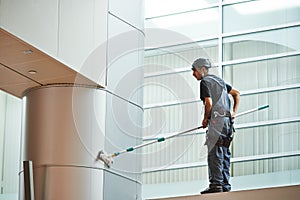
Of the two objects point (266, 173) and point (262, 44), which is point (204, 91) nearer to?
point (266, 173)

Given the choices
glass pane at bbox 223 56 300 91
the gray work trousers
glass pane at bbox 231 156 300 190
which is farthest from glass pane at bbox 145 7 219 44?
the gray work trousers

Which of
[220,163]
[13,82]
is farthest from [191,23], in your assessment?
[13,82]

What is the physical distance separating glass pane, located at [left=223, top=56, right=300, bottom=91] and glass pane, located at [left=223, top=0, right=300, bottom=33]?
2.14 feet

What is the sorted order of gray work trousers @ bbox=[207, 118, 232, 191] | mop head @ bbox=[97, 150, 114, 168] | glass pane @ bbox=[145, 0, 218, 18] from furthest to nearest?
glass pane @ bbox=[145, 0, 218, 18] → mop head @ bbox=[97, 150, 114, 168] → gray work trousers @ bbox=[207, 118, 232, 191]

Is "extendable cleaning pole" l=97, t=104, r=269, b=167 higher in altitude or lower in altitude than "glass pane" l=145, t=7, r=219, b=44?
lower

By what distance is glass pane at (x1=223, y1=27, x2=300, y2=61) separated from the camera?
527 inches

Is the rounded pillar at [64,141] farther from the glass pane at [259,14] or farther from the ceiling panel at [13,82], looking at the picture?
the glass pane at [259,14]

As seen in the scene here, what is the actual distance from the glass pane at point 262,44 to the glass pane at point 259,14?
165 millimetres

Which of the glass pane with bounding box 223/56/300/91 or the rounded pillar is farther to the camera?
the glass pane with bounding box 223/56/300/91

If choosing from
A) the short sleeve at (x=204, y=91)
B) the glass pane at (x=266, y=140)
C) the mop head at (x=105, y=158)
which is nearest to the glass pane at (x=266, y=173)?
the glass pane at (x=266, y=140)

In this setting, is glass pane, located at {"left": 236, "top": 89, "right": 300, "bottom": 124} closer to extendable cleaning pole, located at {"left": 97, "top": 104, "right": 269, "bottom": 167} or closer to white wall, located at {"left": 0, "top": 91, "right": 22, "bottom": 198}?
extendable cleaning pole, located at {"left": 97, "top": 104, "right": 269, "bottom": 167}

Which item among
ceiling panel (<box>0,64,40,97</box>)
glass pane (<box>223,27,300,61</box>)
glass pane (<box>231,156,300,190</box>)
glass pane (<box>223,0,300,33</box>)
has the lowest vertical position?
glass pane (<box>231,156,300,190</box>)

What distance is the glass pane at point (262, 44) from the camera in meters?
13.4

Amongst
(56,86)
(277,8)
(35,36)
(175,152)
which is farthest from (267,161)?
(35,36)
